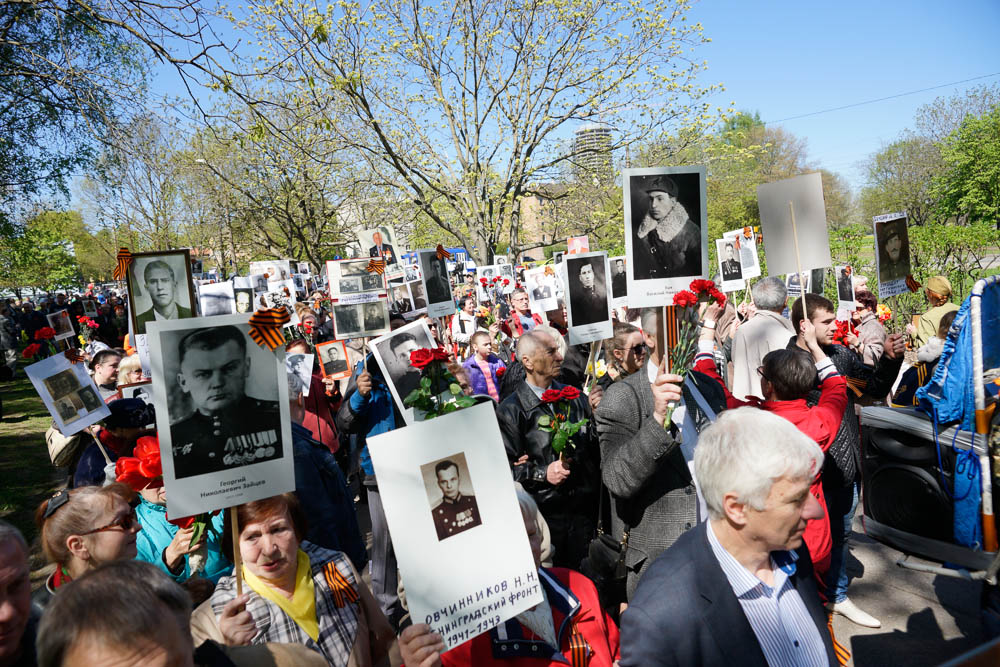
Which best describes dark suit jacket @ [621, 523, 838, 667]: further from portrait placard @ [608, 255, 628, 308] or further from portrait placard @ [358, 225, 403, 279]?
portrait placard @ [358, 225, 403, 279]

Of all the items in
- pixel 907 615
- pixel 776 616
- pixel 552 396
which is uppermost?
pixel 552 396

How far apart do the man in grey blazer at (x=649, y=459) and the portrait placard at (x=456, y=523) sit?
93 centimetres

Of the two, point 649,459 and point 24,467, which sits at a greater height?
point 649,459

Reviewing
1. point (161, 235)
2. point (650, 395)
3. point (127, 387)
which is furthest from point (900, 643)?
point (161, 235)

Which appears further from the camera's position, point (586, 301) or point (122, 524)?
point (586, 301)

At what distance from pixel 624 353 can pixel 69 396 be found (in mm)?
4157

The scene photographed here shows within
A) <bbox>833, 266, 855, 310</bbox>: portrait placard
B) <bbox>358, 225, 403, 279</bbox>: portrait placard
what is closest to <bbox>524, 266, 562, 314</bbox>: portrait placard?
<bbox>358, 225, 403, 279</bbox>: portrait placard

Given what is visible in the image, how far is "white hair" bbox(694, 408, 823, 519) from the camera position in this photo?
2047 mm

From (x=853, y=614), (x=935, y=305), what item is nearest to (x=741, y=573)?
(x=853, y=614)

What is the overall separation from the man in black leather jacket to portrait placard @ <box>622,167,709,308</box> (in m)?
0.91

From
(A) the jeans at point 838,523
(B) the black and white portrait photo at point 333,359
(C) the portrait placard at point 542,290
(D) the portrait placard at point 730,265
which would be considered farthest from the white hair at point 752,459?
(D) the portrait placard at point 730,265

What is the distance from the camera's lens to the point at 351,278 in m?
7.14

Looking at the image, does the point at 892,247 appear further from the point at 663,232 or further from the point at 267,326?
the point at 267,326

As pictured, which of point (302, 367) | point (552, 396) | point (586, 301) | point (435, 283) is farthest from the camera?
point (435, 283)
